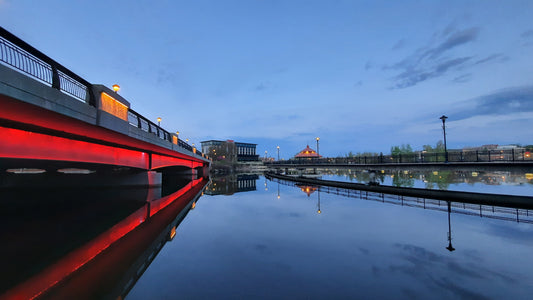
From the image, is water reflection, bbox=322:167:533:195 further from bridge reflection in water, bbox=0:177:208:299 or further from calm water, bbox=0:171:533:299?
bridge reflection in water, bbox=0:177:208:299

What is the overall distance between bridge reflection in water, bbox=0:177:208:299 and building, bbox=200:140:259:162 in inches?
5105

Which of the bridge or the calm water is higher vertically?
the bridge

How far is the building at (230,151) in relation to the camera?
491 feet

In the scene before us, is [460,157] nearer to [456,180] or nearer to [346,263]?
[346,263]

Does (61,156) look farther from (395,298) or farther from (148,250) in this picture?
(395,298)

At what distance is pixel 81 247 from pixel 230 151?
14942cm

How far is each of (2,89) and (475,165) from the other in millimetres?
31644

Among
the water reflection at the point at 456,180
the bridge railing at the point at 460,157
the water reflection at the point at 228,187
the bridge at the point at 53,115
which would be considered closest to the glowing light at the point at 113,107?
the bridge at the point at 53,115

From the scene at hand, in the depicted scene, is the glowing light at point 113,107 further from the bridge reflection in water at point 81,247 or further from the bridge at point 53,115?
the bridge reflection in water at point 81,247

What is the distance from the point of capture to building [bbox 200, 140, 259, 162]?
150 metres

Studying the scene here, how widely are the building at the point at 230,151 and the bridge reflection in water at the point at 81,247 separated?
425ft

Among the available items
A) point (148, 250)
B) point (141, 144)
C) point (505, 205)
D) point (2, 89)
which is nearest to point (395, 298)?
point (148, 250)

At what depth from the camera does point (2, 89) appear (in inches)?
242

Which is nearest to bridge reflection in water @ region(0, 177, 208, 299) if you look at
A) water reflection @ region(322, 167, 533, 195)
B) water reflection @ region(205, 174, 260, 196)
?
water reflection @ region(205, 174, 260, 196)
